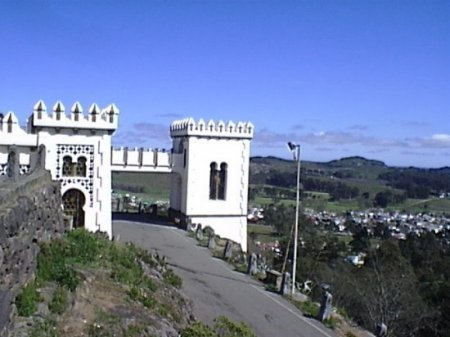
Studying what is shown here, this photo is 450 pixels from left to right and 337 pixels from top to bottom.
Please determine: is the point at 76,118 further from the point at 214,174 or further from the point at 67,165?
the point at 214,174

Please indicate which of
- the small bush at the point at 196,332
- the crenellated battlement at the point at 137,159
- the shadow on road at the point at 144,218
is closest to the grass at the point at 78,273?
the small bush at the point at 196,332

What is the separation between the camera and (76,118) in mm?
23703

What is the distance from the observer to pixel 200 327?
33.6 ft

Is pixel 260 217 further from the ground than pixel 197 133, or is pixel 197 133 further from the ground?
pixel 197 133

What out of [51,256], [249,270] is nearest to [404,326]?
[249,270]

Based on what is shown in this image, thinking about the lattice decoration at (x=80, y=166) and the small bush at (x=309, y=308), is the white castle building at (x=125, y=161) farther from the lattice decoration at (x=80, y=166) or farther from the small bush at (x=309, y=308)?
the small bush at (x=309, y=308)

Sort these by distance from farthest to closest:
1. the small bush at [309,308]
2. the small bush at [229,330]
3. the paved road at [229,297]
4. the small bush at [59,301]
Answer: the small bush at [309,308]
the paved road at [229,297]
the small bush at [229,330]
the small bush at [59,301]

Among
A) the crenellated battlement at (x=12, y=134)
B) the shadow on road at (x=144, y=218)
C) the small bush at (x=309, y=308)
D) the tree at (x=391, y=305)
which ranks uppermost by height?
the crenellated battlement at (x=12, y=134)

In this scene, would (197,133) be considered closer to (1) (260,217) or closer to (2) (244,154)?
(2) (244,154)

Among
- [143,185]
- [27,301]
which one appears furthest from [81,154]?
[143,185]

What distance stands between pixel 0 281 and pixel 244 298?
10.2 meters

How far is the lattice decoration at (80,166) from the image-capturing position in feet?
77.9

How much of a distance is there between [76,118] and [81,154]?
4.50 ft

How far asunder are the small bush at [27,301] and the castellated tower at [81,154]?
50.5 feet
